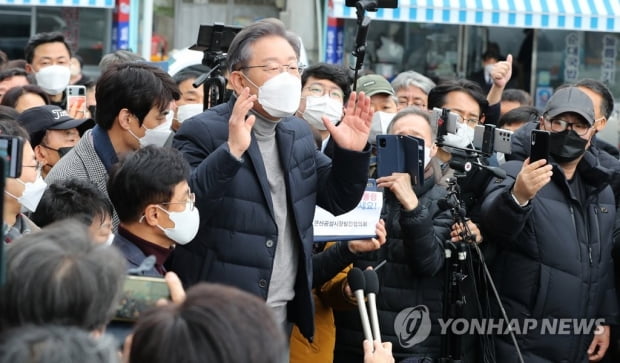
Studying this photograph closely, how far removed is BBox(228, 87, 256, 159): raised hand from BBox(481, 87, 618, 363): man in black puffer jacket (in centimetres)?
163

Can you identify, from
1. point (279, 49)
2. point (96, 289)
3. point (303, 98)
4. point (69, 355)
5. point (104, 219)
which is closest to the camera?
point (69, 355)

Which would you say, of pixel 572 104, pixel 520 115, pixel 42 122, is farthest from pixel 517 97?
pixel 42 122

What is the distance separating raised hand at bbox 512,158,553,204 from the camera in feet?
15.3

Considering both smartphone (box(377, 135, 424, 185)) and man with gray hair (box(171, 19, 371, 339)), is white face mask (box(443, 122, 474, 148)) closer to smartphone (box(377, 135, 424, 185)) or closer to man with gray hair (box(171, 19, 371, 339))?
smartphone (box(377, 135, 424, 185))

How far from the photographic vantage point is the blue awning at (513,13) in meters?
11.5

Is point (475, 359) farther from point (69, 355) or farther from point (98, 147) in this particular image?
point (69, 355)

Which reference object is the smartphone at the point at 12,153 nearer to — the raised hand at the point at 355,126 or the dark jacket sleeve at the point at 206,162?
the dark jacket sleeve at the point at 206,162

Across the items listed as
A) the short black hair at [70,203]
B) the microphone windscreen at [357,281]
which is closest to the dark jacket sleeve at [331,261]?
the microphone windscreen at [357,281]

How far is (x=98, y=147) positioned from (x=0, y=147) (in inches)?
72.8

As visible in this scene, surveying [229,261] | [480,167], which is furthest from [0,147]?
[480,167]

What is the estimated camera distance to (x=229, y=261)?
152 inches

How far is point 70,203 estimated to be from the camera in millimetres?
3750

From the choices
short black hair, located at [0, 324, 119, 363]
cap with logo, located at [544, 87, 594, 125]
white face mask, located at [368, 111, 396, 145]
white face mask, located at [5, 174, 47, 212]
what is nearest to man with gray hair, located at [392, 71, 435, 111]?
white face mask, located at [368, 111, 396, 145]

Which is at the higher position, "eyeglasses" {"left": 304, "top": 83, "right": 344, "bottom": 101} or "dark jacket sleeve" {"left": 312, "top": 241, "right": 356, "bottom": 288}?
"eyeglasses" {"left": 304, "top": 83, "right": 344, "bottom": 101}
